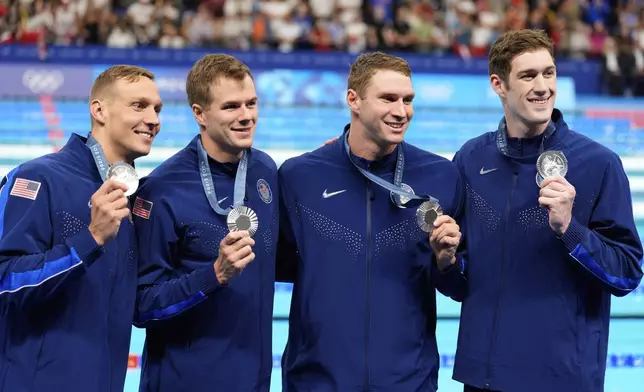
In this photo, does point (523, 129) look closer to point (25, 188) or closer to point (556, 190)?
point (556, 190)

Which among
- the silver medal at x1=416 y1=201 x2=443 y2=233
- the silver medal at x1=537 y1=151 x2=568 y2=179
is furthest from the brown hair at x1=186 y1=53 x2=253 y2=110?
the silver medal at x1=537 y1=151 x2=568 y2=179

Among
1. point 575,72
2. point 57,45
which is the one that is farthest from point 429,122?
point 57,45

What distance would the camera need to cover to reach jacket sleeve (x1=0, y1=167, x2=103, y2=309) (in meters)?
3.19

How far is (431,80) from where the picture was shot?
17953 millimetres

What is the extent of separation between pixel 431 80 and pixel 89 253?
15171mm

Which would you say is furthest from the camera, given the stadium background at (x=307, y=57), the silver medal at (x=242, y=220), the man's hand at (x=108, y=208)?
the stadium background at (x=307, y=57)

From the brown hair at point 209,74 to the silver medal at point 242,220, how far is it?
0.51 meters

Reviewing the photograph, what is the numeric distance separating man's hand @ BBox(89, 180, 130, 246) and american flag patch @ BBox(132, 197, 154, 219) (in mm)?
403

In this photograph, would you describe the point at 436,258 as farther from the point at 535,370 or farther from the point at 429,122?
the point at 429,122

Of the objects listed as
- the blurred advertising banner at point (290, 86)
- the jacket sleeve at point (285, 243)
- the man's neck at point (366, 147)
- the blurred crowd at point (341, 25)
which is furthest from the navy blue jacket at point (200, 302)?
the blurred crowd at point (341, 25)

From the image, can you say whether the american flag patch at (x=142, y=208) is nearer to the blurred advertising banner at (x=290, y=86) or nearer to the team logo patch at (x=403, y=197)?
the team logo patch at (x=403, y=197)

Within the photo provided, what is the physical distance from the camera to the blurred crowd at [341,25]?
18000 mm

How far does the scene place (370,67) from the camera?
3.75m

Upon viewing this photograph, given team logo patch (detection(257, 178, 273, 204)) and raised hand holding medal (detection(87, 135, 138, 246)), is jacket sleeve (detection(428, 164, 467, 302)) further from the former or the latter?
raised hand holding medal (detection(87, 135, 138, 246))
